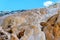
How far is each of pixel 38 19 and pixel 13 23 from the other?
9.97 ft

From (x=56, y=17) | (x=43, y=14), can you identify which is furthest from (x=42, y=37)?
(x=43, y=14)

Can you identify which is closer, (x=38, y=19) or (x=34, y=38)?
(x=34, y=38)

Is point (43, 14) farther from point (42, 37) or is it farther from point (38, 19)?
point (42, 37)

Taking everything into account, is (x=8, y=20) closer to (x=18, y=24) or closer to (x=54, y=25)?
(x=18, y=24)

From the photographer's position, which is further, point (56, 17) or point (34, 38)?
point (56, 17)

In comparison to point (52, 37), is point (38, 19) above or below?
above

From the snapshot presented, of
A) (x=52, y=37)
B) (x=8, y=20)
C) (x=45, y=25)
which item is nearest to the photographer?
(x=52, y=37)

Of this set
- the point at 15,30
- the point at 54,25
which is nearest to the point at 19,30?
the point at 15,30

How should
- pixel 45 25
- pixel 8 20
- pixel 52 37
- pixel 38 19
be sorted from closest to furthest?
pixel 52 37 → pixel 45 25 → pixel 38 19 → pixel 8 20

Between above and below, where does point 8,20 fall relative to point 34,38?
above

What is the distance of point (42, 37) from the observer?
731 inches

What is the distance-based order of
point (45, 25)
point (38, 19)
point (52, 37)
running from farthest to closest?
point (38, 19) < point (45, 25) < point (52, 37)

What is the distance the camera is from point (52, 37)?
18.2m

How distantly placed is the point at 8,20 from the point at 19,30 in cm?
397
